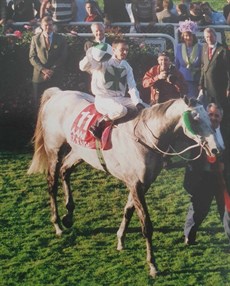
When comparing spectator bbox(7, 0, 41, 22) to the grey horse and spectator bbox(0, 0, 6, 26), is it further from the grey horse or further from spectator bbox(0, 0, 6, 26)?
the grey horse

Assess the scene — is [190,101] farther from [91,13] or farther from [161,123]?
[91,13]

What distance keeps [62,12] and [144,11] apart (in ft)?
3.77

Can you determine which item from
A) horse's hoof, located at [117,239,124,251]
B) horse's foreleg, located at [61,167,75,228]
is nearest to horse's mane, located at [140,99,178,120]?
horse's hoof, located at [117,239,124,251]

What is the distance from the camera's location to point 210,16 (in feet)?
36.0

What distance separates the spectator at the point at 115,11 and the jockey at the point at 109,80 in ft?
13.0

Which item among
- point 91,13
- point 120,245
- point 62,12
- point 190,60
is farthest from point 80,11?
point 120,245

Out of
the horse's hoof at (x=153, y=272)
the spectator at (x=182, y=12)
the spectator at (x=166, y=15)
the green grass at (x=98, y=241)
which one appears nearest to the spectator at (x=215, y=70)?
the green grass at (x=98, y=241)

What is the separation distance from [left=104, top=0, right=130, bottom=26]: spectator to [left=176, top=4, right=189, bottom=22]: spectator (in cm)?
73

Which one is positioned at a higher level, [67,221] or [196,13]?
[196,13]

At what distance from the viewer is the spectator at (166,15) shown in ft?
36.9

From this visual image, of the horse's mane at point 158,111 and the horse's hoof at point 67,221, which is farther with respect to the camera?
the horse's hoof at point 67,221

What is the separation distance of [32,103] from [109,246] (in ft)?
12.2

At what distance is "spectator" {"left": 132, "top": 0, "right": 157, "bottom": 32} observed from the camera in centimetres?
1096

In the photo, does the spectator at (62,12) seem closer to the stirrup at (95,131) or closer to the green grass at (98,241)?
the green grass at (98,241)
